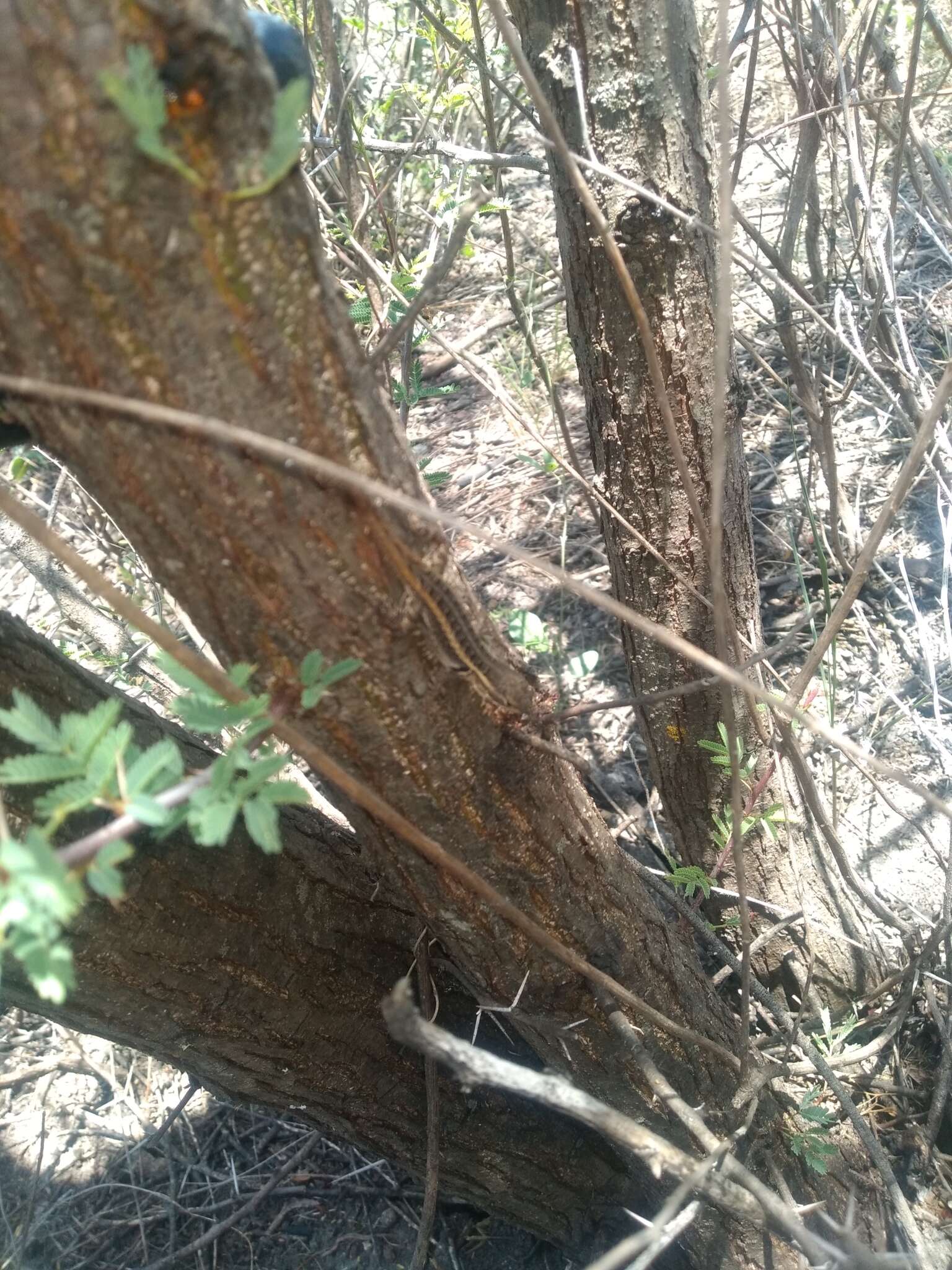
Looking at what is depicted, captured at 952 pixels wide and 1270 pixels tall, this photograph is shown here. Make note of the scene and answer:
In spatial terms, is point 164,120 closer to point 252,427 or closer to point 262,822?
point 252,427

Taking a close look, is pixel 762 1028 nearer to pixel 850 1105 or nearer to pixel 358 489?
pixel 850 1105

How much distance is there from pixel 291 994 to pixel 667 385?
114 centimetres

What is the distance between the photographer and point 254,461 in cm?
73

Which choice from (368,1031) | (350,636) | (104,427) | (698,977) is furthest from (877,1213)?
(104,427)

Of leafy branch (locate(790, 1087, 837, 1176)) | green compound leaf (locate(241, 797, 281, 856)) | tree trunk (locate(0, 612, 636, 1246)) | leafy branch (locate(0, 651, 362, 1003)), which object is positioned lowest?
leafy branch (locate(790, 1087, 837, 1176))

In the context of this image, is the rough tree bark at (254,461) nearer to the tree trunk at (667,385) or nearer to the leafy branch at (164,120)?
the leafy branch at (164,120)

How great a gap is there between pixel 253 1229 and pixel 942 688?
1.96 m

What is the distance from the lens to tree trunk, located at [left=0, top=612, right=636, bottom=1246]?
1112 millimetres

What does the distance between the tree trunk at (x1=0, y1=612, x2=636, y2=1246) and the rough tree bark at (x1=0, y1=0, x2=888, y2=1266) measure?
19mm

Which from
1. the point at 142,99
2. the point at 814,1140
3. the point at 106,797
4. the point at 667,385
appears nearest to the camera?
the point at 142,99

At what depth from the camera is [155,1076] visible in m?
2.15

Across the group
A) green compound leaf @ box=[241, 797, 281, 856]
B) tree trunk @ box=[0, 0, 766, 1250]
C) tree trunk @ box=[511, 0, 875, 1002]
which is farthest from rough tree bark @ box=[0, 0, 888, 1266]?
tree trunk @ box=[511, 0, 875, 1002]

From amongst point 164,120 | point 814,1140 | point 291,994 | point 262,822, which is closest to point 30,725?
point 262,822

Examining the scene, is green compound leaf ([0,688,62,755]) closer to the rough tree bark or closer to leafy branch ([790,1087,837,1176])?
the rough tree bark
